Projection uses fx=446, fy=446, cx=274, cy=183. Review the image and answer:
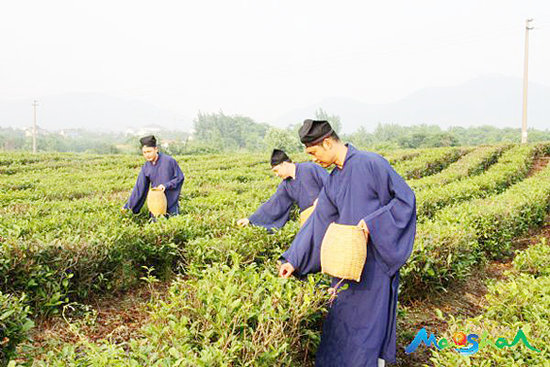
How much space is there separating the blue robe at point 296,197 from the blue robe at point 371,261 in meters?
1.64

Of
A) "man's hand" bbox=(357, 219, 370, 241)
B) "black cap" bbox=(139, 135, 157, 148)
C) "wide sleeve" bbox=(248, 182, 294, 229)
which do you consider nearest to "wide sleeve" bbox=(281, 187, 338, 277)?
"man's hand" bbox=(357, 219, 370, 241)

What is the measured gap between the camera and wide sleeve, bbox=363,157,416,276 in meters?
2.71

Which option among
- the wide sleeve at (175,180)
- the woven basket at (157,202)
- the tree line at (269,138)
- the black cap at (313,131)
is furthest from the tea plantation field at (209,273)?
the tree line at (269,138)

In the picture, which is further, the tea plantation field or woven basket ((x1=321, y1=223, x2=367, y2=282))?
woven basket ((x1=321, y1=223, x2=367, y2=282))

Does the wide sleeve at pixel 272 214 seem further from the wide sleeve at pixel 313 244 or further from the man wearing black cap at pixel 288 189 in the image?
the wide sleeve at pixel 313 244

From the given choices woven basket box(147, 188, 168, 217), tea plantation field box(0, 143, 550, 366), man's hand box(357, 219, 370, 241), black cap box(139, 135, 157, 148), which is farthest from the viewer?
black cap box(139, 135, 157, 148)

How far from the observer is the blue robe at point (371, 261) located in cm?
273

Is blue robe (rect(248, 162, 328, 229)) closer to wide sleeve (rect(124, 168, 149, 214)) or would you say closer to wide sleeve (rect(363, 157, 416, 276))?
wide sleeve (rect(363, 157, 416, 276))

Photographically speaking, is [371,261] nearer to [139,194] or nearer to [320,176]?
[320,176]

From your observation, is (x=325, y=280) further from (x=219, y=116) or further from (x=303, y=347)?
(x=219, y=116)

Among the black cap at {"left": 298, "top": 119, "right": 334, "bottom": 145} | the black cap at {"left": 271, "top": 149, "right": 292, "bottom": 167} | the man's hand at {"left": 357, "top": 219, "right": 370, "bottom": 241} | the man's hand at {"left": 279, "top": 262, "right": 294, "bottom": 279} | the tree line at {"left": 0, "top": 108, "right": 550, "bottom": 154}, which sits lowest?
the tree line at {"left": 0, "top": 108, "right": 550, "bottom": 154}

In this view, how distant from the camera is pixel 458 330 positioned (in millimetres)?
2576

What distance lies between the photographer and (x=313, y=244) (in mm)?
2998

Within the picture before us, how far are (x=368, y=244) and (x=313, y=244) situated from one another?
377 millimetres
